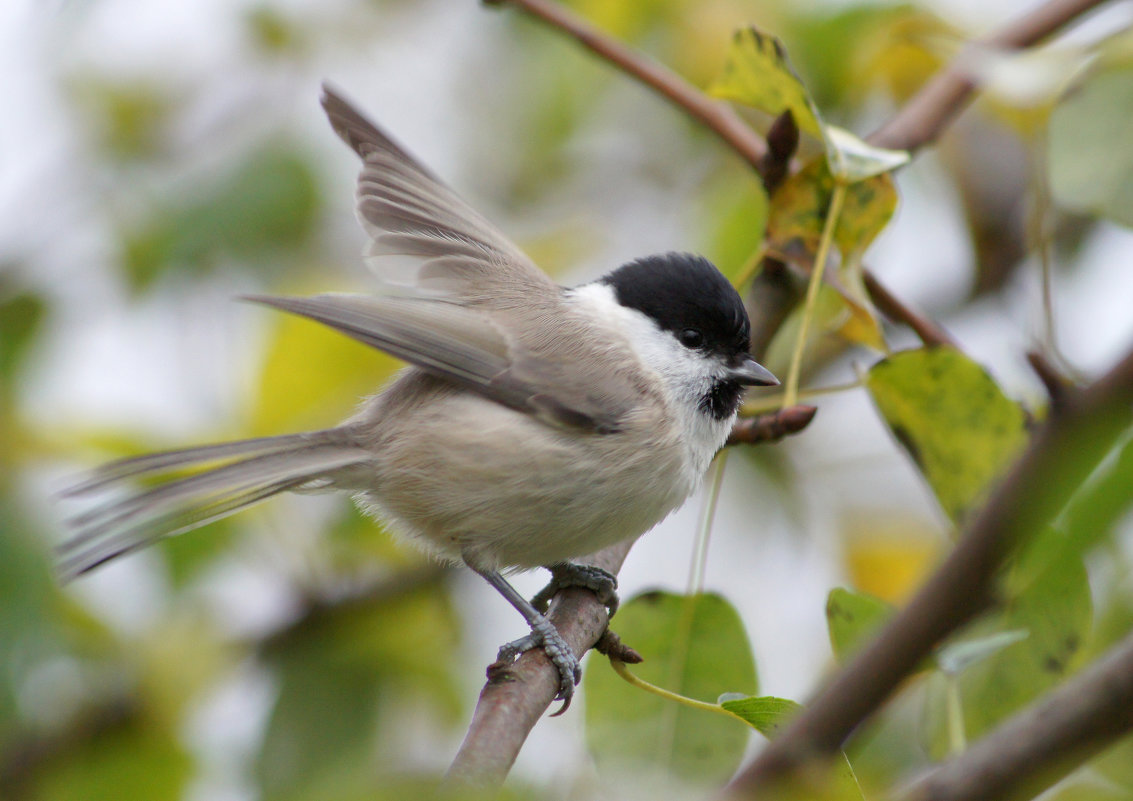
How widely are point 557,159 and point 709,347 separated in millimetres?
1072

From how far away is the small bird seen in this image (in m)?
1.68

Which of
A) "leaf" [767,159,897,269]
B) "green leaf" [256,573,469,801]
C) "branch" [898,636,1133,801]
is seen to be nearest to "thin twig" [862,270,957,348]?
"leaf" [767,159,897,269]

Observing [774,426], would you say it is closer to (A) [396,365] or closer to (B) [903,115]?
(B) [903,115]

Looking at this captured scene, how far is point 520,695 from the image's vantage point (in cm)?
127

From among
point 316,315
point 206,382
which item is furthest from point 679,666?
point 206,382

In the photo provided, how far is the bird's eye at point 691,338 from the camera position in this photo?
6.36 ft

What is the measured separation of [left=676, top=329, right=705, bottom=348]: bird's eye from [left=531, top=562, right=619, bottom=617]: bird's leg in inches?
17.8

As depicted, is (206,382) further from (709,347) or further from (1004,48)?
(1004,48)

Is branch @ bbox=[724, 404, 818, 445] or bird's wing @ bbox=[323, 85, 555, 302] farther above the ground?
bird's wing @ bbox=[323, 85, 555, 302]

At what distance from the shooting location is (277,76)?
2699 mm

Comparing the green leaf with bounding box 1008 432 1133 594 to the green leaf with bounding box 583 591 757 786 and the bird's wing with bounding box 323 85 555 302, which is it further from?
the bird's wing with bounding box 323 85 555 302

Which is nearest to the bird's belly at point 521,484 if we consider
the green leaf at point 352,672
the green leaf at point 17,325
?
the green leaf at point 352,672

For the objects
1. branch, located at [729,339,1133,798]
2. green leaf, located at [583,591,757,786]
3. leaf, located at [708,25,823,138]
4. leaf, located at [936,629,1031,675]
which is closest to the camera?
branch, located at [729,339,1133,798]

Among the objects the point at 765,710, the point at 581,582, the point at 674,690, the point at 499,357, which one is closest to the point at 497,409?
the point at 499,357
